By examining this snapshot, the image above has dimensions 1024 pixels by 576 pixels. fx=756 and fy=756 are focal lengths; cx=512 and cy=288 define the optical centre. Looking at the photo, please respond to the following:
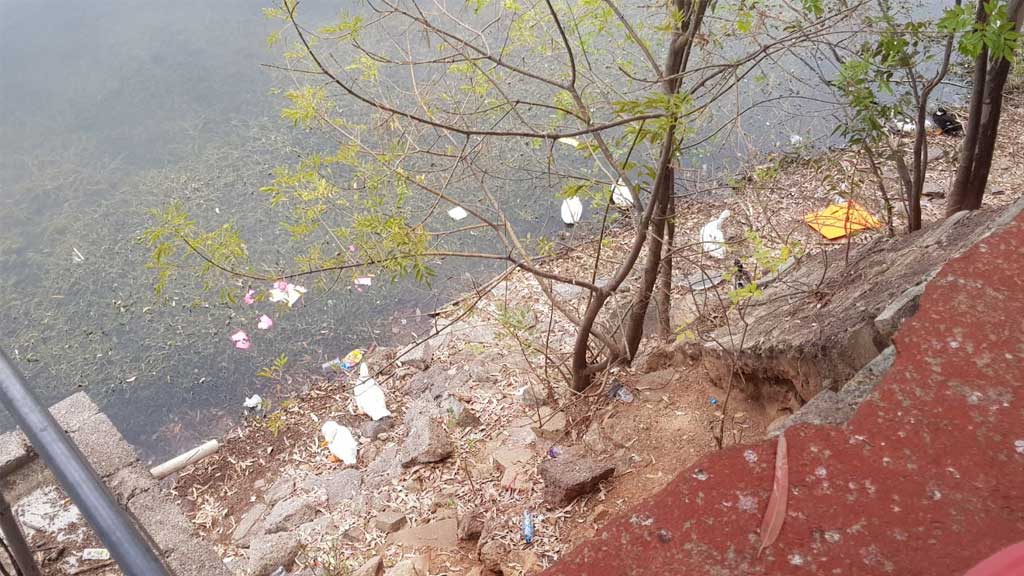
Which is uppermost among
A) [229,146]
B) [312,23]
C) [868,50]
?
[312,23]

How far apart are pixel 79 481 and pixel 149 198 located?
162 inches

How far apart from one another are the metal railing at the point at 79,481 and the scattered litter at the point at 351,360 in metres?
2.87

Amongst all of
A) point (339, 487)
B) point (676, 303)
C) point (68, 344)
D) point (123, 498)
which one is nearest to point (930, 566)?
point (123, 498)

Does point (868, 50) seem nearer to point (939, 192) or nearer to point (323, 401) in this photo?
point (939, 192)

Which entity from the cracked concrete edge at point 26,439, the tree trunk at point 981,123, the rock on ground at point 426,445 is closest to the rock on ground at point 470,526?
the rock on ground at point 426,445

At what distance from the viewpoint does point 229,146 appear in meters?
4.89

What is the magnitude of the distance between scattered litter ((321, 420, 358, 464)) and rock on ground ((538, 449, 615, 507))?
1.45 meters

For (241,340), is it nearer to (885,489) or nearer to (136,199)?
(136,199)

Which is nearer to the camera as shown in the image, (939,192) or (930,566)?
(930,566)

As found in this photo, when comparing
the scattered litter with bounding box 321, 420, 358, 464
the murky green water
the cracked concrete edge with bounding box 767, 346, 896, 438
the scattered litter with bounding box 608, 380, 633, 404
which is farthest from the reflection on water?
the cracked concrete edge with bounding box 767, 346, 896, 438

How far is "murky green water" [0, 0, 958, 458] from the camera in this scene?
3.92 metres

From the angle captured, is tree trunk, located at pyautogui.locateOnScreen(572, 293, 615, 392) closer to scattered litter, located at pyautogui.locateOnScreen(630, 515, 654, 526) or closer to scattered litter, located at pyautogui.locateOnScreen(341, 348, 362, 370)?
scattered litter, located at pyautogui.locateOnScreen(341, 348, 362, 370)

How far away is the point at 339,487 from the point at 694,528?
279 centimetres

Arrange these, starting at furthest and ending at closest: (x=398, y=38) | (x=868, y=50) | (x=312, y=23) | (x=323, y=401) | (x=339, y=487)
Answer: (x=312, y=23) → (x=398, y=38) → (x=323, y=401) → (x=339, y=487) → (x=868, y=50)
